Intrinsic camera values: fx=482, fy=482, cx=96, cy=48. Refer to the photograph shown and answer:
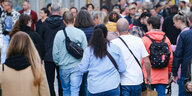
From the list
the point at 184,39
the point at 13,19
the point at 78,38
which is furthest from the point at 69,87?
the point at 13,19

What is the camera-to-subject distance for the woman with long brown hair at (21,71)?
19.1ft

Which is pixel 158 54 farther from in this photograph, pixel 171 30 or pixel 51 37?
pixel 171 30

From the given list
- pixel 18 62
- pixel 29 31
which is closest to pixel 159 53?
pixel 29 31

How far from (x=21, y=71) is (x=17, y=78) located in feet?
0.32

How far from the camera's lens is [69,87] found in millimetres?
8789

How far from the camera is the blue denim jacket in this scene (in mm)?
6860

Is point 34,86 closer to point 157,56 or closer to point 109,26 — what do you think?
point 157,56

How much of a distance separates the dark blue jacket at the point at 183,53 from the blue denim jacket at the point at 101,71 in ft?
4.61

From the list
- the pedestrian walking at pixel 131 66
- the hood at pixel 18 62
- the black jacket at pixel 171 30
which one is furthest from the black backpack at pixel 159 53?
the black jacket at pixel 171 30

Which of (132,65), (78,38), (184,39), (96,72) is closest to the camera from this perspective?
(96,72)

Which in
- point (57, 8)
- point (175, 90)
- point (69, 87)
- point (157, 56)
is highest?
point (57, 8)

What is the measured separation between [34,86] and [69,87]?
291 centimetres

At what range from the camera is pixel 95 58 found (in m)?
6.93

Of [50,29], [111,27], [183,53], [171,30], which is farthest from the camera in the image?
[171,30]
